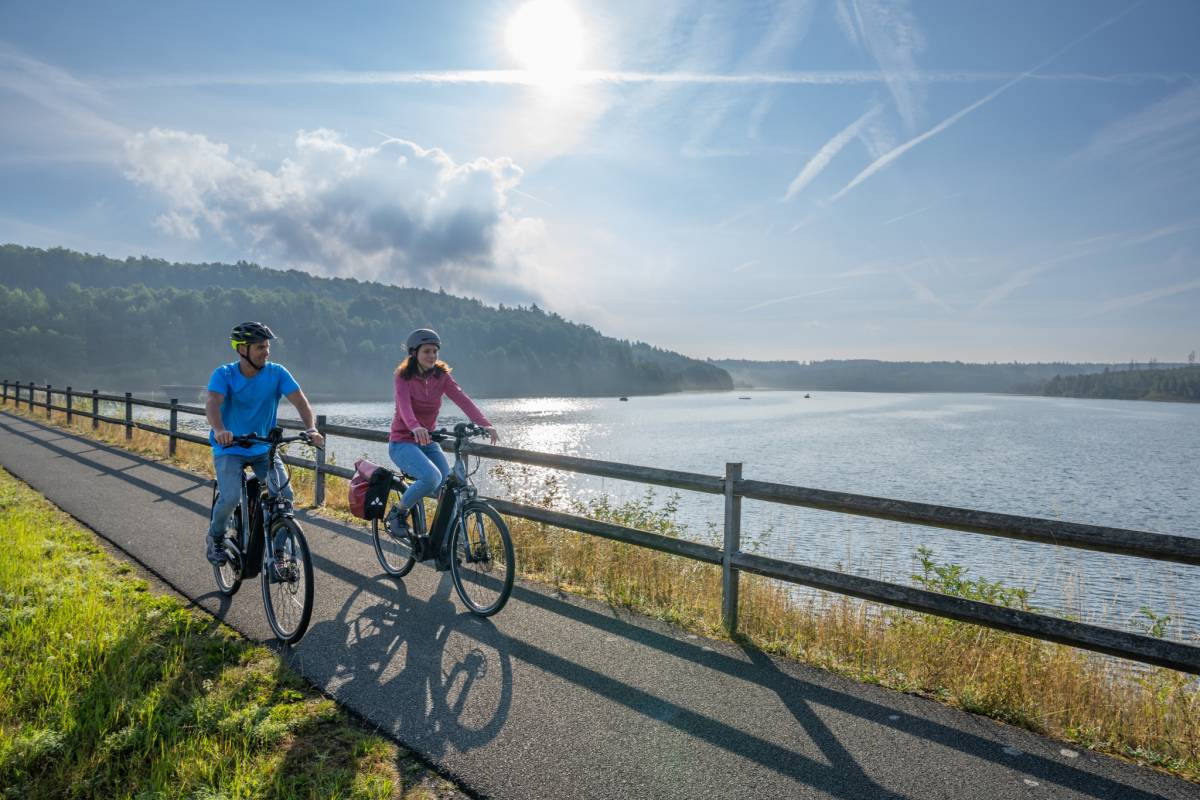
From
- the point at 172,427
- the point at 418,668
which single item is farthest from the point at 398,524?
the point at 172,427

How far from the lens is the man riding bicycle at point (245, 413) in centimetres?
521

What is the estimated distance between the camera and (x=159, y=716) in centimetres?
366

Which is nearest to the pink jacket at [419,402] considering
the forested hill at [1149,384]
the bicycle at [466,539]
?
the bicycle at [466,539]

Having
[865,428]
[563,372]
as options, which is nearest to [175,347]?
[563,372]

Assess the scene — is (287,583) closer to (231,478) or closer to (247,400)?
(231,478)

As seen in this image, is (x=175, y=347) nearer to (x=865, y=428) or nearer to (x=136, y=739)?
(x=865, y=428)

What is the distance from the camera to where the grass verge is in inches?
123

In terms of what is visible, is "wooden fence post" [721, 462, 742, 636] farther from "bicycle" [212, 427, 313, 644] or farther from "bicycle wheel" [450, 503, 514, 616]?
"bicycle" [212, 427, 313, 644]

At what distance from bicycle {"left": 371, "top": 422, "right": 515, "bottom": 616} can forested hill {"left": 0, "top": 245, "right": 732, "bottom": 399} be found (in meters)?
120

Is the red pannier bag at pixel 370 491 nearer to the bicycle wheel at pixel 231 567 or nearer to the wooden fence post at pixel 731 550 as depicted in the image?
the bicycle wheel at pixel 231 567

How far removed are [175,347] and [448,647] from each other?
149m

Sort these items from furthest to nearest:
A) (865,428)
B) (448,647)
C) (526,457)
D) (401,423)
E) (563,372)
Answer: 1. (563,372)
2. (865,428)
3. (526,457)
4. (401,423)
5. (448,647)

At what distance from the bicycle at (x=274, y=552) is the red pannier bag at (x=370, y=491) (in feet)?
3.58

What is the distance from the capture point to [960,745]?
3717 millimetres
